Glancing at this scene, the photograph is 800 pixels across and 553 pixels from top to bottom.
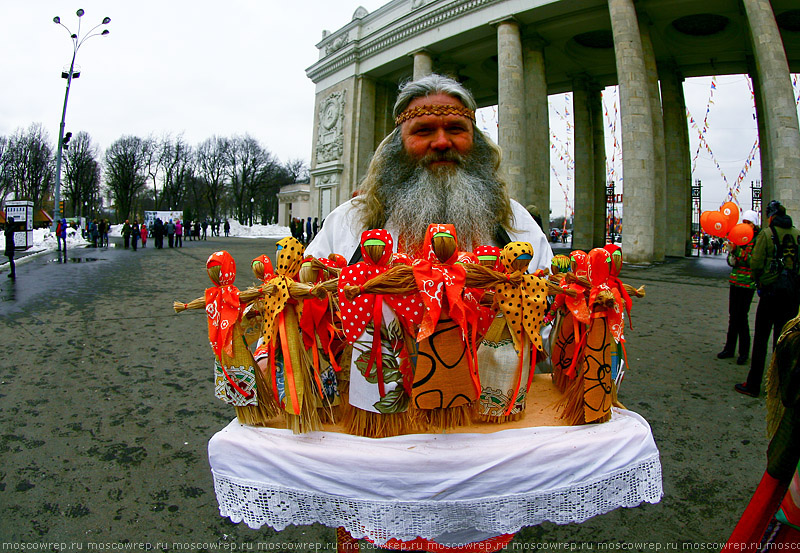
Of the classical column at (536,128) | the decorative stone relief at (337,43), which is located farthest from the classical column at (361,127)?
the classical column at (536,128)

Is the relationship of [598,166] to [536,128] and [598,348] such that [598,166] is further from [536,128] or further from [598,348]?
[598,348]

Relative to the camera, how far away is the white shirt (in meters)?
1.78

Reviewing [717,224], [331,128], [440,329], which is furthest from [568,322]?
[331,128]

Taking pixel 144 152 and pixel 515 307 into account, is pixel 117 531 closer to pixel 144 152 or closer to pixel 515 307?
pixel 515 307

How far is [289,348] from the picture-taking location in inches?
42.0

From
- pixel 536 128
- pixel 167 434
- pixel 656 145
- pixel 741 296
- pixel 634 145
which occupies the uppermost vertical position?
pixel 536 128

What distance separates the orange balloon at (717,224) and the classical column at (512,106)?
13.2 m

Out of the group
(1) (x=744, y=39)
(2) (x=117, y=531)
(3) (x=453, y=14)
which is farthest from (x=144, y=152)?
(2) (x=117, y=531)

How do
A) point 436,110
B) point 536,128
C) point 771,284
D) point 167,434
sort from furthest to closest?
point 536,128
point 771,284
point 167,434
point 436,110

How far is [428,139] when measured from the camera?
5.77 feet

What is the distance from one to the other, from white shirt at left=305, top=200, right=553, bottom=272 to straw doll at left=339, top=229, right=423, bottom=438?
70 cm

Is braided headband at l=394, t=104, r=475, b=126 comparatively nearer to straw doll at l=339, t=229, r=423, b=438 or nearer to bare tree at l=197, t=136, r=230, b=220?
straw doll at l=339, t=229, r=423, b=438

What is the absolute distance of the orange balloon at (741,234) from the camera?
4590 mm

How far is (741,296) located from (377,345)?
17.8ft
